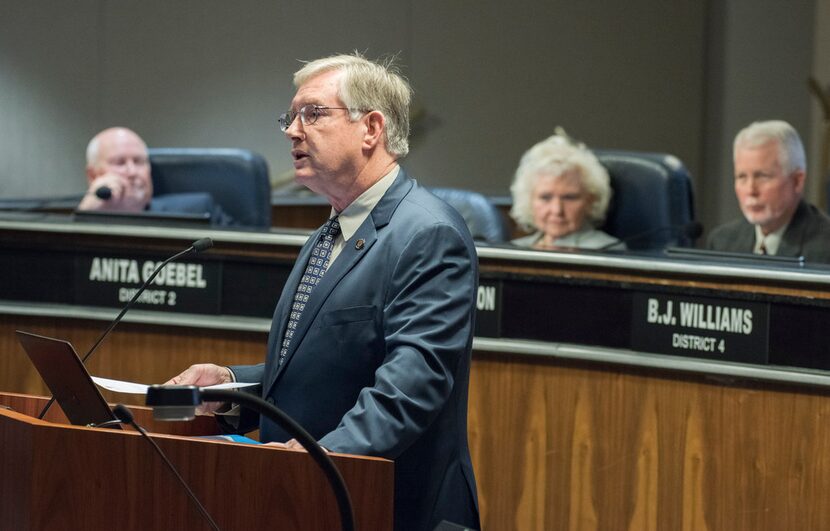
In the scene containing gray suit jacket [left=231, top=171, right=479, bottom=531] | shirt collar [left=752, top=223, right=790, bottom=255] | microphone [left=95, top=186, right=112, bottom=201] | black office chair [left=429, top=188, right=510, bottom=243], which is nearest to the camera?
gray suit jacket [left=231, top=171, right=479, bottom=531]

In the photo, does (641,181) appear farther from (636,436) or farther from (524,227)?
(636,436)

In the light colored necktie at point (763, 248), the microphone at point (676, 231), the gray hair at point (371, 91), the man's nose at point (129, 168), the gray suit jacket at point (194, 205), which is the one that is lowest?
the light colored necktie at point (763, 248)

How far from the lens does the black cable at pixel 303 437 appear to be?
1354mm

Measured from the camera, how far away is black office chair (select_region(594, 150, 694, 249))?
366 cm

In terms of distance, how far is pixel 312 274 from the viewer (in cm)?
197

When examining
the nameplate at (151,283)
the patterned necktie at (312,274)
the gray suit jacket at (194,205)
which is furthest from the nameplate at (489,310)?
the gray suit jacket at (194,205)

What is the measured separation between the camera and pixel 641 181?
12.5ft

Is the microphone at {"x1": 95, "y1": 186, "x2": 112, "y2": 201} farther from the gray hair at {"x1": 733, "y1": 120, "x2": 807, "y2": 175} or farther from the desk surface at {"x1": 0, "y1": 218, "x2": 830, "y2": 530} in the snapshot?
Result: the gray hair at {"x1": 733, "y1": 120, "x2": 807, "y2": 175}

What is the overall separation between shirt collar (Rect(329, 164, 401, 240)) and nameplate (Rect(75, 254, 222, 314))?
1.16 m

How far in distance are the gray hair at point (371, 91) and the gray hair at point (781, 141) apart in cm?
204

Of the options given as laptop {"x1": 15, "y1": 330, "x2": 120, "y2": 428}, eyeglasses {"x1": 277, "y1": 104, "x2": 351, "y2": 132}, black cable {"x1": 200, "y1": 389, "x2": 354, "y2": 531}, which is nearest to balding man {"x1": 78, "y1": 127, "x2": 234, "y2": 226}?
eyeglasses {"x1": 277, "y1": 104, "x2": 351, "y2": 132}

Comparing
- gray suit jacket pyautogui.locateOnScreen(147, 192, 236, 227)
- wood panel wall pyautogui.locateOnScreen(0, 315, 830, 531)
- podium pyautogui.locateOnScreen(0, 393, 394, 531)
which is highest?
gray suit jacket pyautogui.locateOnScreen(147, 192, 236, 227)

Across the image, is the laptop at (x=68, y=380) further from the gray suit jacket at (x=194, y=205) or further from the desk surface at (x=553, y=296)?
the gray suit jacket at (x=194, y=205)

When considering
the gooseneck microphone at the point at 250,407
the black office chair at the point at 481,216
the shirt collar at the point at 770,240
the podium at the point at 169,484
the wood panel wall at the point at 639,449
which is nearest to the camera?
the gooseneck microphone at the point at 250,407
